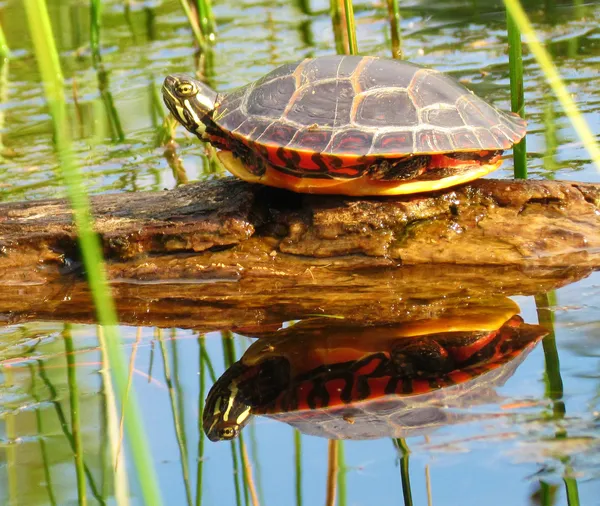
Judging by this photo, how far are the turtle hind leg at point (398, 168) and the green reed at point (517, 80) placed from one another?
50 centimetres

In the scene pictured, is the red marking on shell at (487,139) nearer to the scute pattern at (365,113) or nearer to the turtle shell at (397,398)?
the scute pattern at (365,113)

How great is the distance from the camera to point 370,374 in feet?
8.09

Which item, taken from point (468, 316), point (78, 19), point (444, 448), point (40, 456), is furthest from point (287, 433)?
point (78, 19)

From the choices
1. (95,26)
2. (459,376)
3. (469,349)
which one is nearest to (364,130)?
(469,349)

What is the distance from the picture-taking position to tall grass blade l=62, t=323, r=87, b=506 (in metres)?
2.04

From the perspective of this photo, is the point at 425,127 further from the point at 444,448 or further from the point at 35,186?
the point at 35,186

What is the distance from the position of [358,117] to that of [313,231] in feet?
1.60

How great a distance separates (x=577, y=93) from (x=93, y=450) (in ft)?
13.9

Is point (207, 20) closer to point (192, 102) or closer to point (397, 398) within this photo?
point (192, 102)

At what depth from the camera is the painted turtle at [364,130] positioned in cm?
316

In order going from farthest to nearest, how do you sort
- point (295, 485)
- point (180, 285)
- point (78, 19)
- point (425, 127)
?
point (78, 19), point (180, 285), point (425, 127), point (295, 485)

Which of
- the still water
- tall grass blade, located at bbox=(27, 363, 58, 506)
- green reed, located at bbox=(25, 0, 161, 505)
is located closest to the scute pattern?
the still water

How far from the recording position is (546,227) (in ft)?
10.6

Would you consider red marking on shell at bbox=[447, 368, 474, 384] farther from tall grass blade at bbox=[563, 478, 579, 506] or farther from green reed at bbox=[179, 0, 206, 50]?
green reed at bbox=[179, 0, 206, 50]
